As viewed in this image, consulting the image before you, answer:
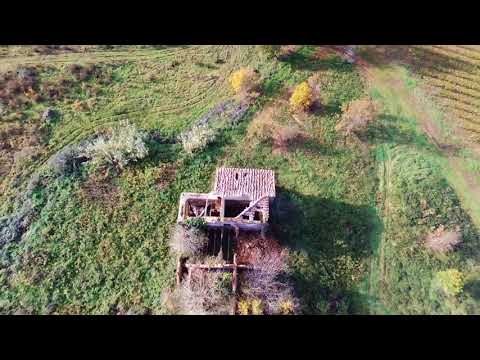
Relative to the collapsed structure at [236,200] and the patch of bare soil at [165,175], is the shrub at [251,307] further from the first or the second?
the patch of bare soil at [165,175]

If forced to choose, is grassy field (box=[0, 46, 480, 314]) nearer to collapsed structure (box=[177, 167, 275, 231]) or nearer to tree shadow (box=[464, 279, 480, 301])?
tree shadow (box=[464, 279, 480, 301])

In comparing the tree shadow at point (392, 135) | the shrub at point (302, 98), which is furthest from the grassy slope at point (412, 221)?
the shrub at point (302, 98)

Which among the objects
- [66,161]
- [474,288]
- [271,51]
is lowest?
[474,288]

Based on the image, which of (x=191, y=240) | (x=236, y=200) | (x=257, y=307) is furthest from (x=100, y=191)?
(x=257, y=307)

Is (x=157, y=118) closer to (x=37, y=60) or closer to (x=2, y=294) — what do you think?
(x=37, y=60)

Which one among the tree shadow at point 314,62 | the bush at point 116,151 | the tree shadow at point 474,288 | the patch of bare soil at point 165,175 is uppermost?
the tree shadow at point 314,62

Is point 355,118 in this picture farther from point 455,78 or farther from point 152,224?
point 152,224
